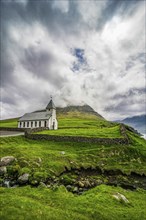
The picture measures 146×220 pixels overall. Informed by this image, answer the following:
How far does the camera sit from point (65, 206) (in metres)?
15.8

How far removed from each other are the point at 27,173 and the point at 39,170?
2.46 m

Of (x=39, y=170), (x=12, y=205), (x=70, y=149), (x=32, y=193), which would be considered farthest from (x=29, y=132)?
(x=12, y=205)

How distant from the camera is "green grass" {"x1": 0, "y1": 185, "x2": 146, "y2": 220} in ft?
43.3

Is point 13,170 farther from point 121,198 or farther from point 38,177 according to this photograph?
point 121,198

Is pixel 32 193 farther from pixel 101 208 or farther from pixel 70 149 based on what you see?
pixel 70 149

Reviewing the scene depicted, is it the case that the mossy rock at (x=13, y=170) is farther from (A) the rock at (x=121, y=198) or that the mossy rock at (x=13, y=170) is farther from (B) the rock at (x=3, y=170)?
(A) the rock at (x=121, y=198)

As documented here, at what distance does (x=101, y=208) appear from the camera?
53.2 feet

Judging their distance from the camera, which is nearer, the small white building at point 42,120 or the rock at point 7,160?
the rock at point 7,160

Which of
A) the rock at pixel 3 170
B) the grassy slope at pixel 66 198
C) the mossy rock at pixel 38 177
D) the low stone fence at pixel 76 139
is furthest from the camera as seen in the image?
the low stone fence at pixel 76 139

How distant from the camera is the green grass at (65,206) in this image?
13.2 metres

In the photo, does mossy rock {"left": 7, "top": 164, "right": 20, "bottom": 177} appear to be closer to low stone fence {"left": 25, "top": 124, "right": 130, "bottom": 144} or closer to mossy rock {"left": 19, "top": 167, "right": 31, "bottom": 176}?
mossy rock {"left": 19, "top": 167, "right": 31, "bottom": 176}

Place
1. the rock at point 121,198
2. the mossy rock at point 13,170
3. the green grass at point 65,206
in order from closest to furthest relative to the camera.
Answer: the green grass at point 65,206
the rock at point 121,198
the mossy rock at point 13,170

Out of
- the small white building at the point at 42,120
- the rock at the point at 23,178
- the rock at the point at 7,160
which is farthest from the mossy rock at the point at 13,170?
the small white building at the point at 42,120

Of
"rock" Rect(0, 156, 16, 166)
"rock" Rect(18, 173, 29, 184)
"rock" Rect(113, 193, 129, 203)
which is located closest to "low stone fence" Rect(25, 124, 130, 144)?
"rock" Rect(0, 156, 16, 166)
